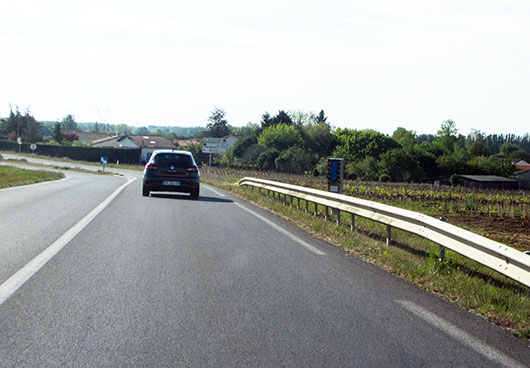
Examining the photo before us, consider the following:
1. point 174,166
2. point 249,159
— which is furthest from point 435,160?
point 174,166

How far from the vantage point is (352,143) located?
10400cm

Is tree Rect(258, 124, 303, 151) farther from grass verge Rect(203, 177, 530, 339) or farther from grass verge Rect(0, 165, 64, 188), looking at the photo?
grass verge Rect(203, 177, 530, 339)

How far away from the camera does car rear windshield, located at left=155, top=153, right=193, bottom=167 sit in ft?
66.9

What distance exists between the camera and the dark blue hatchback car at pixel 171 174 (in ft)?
66.6

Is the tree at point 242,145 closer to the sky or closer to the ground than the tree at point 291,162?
closer to the sky

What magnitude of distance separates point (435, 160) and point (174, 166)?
240 feet

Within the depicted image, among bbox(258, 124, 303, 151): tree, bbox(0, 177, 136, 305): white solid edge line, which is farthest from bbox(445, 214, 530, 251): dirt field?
bbox(258, 124, 303, 151): tree

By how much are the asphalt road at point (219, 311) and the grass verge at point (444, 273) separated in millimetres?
241

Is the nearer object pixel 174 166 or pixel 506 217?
pixel 174 166

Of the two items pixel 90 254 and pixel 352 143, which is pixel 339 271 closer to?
pixel 90 254

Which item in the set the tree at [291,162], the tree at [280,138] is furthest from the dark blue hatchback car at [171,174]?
the tree at [280,138]

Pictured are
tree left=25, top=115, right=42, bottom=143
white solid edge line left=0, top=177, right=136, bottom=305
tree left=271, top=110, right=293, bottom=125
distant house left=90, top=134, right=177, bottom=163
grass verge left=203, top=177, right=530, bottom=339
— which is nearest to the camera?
grass verge left=203, top=177, right=530, bottom=339

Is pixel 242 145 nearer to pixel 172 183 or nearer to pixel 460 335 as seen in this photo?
pixel 172 183

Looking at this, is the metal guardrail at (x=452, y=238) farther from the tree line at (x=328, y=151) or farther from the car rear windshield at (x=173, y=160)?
the tree line at (x=328, y=151)
